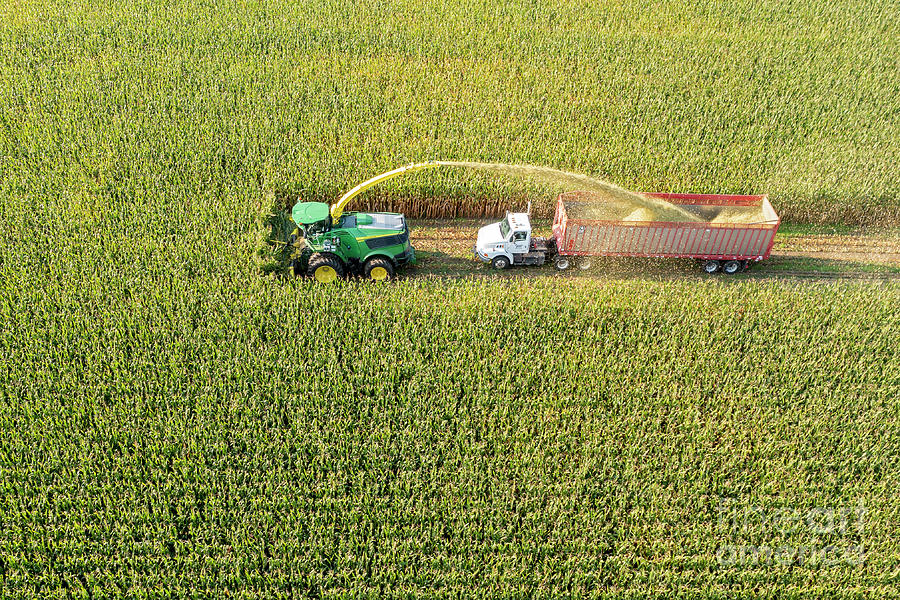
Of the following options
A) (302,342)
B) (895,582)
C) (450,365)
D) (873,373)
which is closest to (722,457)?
(895,582)

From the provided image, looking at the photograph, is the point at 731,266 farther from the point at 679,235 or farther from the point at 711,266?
the point at 679,235

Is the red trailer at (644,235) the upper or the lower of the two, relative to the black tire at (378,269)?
upper

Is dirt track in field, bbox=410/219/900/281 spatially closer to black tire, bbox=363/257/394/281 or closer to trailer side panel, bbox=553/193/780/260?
trailer side panel, bbox=553/193/780/260

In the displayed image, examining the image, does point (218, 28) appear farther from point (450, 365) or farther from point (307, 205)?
point (450, 365)

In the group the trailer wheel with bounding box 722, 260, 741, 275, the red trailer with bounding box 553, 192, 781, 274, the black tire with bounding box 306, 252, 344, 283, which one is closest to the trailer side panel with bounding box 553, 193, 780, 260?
the red trailer with bounding box 553, 192, 781, 274

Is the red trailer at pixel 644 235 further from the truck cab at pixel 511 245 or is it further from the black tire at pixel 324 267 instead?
the black tire at pixel 324 267

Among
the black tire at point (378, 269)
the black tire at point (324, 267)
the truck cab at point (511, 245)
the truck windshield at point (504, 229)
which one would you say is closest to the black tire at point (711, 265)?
the truck cab at point (511, 245)

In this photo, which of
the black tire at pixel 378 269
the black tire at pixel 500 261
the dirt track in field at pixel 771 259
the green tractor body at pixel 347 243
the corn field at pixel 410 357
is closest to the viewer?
the corn field at pixel 410 357
